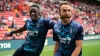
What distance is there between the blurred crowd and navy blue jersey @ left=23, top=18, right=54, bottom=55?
936 cm

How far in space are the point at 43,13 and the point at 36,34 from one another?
22.0 m

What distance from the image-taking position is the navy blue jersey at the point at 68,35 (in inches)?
224

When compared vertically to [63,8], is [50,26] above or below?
below

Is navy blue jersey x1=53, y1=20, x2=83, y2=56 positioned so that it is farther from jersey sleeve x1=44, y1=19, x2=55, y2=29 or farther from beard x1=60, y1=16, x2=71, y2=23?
jersey sleeve x1=44, y1=19, x2=55, y2=29

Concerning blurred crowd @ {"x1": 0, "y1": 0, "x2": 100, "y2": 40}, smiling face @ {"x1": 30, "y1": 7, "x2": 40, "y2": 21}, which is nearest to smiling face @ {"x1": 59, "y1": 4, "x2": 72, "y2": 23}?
smiling face @ {"x1": 30, "y1": 7, "x2": 40, "y2": 21}

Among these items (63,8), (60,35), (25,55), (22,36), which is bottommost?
(22,36)

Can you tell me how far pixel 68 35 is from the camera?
227 inches

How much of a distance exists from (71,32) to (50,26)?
1137 mm

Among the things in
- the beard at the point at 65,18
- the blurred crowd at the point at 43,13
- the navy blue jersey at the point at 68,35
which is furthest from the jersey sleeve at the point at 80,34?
the blurred crowd at the point at 43,13

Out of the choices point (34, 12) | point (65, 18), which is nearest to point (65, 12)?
point (65, 18)

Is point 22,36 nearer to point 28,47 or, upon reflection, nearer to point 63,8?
point 28,47

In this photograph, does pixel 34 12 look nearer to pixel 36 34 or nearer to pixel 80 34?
pixel 36 34

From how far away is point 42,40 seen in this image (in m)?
6.86

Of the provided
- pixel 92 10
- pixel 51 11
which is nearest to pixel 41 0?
pixel 51 11
